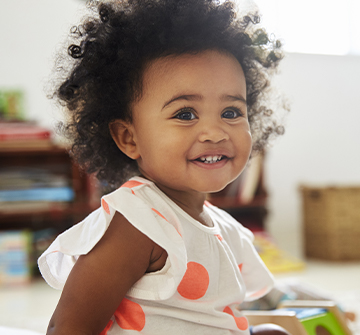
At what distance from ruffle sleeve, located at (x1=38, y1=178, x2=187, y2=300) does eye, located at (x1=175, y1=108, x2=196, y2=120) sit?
117 millimetres

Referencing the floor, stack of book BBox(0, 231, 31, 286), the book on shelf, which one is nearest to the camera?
the floor

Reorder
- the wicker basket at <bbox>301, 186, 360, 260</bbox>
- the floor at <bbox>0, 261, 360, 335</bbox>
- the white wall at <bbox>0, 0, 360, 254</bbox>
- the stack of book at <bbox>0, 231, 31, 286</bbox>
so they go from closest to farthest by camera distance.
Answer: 1. the floor at <bbox>0, 261, 360, 335</bbox>
2. the stack of book at <bbox>0, 231, 31, 286</bbox>
3. the wicker basket at <bbox>301, 186, 360, 260</bbox>
4. the white wall at <bbox>0, 0, 360, 254</bbox>

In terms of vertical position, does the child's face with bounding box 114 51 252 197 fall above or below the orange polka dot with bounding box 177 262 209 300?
above

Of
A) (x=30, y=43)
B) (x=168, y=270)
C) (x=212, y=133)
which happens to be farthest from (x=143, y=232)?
(x=30, y=43)

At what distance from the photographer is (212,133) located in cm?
62

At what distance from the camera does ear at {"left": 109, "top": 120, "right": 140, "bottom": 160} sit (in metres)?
0.69

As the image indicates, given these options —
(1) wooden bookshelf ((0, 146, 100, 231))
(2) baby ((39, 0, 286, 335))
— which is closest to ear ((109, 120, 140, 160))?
(2) baby ((39, 0, 286, 335))

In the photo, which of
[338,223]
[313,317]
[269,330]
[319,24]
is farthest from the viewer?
[319,24]

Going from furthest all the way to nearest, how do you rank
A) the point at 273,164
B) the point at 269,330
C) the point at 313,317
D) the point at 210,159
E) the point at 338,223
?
the point at 273,164, the point at 338,223, the point at 313,317, the point at 269,330, the point at 210,159

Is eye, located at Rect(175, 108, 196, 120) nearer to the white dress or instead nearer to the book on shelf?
the white dress

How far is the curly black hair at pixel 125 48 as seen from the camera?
64cm

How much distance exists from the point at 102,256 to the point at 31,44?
2.29 m

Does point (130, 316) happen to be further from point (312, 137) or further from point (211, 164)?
point (312, 137)

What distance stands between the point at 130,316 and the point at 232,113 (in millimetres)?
333
